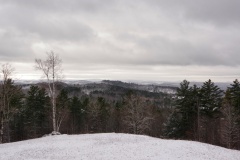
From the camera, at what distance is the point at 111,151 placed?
2095cm

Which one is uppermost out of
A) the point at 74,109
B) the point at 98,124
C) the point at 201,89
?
the point at 201,89

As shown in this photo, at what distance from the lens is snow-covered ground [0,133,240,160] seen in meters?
19.7

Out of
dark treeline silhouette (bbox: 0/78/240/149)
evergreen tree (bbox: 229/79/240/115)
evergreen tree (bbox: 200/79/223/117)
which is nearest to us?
dark treeline silhouette (bbox: 0/78/240/149)

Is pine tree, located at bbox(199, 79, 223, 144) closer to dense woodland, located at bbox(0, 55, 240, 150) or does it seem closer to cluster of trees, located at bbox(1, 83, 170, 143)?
dense woodland, located at bbox(0, 55, 240, 150)

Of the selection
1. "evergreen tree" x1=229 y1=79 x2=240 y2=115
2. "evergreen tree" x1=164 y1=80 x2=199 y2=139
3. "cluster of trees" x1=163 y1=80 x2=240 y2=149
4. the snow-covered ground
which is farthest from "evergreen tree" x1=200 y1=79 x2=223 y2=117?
the snow-covered ground

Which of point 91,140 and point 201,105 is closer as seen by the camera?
point 91,140

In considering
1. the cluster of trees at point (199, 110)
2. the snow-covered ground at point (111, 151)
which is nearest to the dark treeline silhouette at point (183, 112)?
the cluster of trees at point (199, 110)

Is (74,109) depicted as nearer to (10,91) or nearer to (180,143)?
(10,91)

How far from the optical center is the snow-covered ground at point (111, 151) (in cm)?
1967

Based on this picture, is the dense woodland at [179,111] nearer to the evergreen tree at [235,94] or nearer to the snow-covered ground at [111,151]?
the evergreen tree at [235,94]

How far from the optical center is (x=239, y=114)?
38.8 metres

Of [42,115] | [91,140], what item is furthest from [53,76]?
[42,115]

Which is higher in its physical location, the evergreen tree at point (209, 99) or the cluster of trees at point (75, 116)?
the evergreen tree at point (209, 99)

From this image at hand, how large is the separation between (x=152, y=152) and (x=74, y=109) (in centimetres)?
4554
